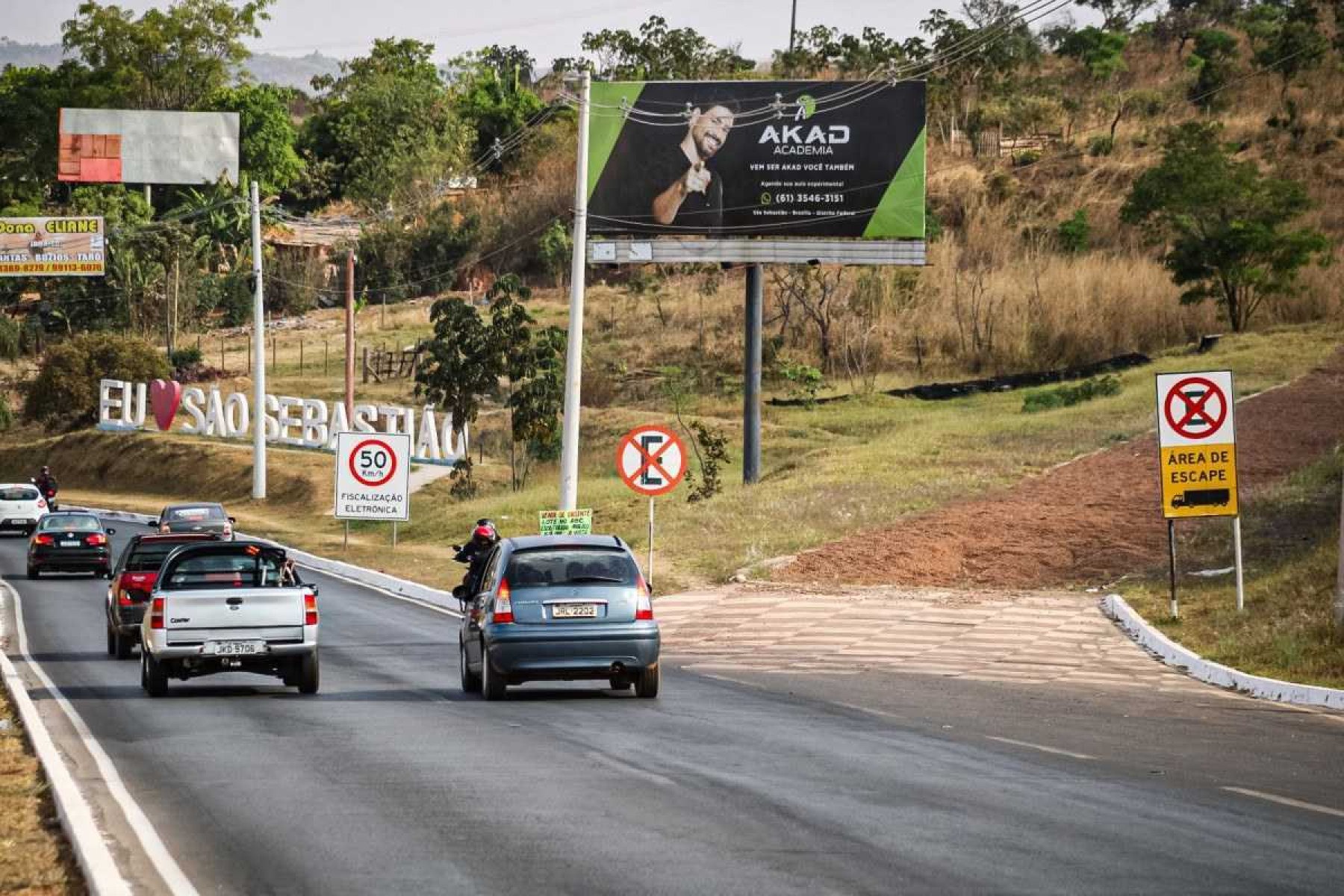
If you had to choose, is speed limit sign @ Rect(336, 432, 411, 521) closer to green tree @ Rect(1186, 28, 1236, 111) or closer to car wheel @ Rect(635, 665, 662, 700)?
car wheel @ Rect(635, 665, 662, 700)

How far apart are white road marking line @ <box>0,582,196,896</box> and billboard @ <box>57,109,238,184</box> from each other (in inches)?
3879

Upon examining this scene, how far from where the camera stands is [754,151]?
48750mm

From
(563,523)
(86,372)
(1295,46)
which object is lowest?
(563,523)

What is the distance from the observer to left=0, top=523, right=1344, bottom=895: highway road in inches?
383

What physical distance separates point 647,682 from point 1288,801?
7957 millimetres

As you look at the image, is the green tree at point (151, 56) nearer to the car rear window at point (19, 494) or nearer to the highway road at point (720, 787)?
the car rear window at point (19, 494)

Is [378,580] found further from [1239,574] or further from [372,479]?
[1239,574]

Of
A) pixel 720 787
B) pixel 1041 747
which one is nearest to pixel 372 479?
pixel 1041 747

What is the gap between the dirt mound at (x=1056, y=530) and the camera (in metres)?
32.8

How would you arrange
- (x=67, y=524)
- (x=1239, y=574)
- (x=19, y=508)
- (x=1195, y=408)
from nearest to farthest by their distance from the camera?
(x=1195, y=408)
(x=1239, y=574)
(x=67, y=524)
(x=19, y=508)

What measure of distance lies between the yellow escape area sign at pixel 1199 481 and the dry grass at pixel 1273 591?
155 centimetres

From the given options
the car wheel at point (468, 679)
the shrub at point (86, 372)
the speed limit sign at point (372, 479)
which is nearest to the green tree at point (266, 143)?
the shrub at point (86, 372)

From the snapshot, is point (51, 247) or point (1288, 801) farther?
point (51, 247)

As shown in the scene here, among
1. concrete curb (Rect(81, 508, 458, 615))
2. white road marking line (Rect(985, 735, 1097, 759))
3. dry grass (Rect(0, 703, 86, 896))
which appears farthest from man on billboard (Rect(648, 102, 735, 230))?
dry grass (Rect(0, 703, 86, 896))
